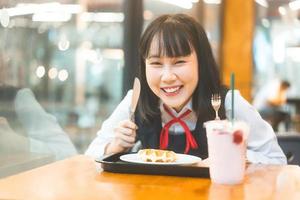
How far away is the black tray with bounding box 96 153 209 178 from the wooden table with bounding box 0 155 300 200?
0.08 ft

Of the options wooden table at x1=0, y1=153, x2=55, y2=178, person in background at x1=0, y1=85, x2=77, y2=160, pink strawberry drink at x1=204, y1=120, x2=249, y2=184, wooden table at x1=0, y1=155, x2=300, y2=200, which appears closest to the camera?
wooden table at x1=0, y1=155, x2=300, y2=200

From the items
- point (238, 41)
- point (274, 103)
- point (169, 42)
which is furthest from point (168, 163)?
point (274, 103)

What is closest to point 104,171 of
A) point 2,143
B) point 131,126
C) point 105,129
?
point 131,126

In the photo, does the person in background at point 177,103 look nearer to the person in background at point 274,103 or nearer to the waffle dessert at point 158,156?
the waffle dessert at point 158,156

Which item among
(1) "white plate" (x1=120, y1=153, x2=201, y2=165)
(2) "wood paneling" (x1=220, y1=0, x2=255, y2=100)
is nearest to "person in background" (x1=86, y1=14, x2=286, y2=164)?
(1) "white plate" (x1=120, y1=153, x2=201, y2=165)

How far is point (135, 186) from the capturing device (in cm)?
122

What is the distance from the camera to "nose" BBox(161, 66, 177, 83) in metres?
1.62

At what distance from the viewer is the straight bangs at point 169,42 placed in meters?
1.65

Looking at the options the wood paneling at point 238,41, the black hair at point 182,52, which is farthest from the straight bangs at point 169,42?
the wood paneling at point 238,41

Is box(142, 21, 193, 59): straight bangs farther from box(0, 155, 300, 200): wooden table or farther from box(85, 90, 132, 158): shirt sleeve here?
box(0, 155, 300, 200): wooden table

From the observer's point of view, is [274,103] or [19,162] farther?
[274,103]

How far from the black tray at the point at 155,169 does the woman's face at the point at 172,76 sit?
34 centimetres

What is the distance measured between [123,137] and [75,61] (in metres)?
1.66

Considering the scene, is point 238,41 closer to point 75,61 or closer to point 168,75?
point 75,61
